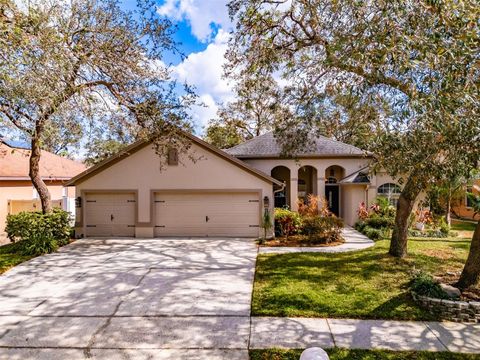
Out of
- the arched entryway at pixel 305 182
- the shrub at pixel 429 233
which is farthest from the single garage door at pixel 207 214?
the arched entryway at pixel 305 182

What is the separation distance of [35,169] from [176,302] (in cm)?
925

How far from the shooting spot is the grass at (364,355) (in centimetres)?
502

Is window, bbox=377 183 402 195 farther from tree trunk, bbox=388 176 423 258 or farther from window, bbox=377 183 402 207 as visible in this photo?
tree trunk, bbox=388 176 423 258

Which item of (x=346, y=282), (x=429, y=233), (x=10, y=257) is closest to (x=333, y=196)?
(x=429, y=233)

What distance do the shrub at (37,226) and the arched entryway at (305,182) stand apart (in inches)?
558

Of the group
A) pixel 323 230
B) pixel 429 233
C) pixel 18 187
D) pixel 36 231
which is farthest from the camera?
pixel 18 187

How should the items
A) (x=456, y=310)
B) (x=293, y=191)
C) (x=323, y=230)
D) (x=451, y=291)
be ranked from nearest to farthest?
(x=456, y=310)
(x=451, y=291)
(x=323, y=230)
(x=293, y=191)

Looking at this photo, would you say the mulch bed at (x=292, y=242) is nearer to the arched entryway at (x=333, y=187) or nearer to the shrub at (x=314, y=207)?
the shrub at (x=314, y=207)

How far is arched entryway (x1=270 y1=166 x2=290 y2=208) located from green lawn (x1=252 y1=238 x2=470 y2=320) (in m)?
9.53

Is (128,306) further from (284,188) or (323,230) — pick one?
(284,188)

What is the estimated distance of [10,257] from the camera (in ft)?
36.5

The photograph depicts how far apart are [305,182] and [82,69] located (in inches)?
666

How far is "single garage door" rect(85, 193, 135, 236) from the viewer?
49.4 ft

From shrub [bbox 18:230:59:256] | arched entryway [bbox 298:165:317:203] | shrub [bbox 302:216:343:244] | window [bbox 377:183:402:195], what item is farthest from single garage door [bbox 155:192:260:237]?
window [bbox 377:183:402:195]
